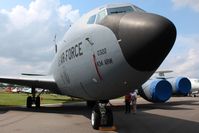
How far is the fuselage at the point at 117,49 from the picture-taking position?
8469 mm

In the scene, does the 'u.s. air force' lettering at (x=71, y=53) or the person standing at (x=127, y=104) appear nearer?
the 'u.s. air force' lettering at (x=71, y=53)

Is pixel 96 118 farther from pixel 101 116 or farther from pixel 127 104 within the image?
pixel 127 104

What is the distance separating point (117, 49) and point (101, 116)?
3212mm

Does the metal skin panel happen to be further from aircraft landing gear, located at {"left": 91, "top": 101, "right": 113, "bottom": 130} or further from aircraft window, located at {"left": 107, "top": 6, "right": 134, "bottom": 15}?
aircraft window, located at {"left": 107, "top": 6, "right": 134, "bottom": 15}

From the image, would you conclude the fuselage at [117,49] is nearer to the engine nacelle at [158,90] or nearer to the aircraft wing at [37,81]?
the aircraft wing at [37,81]

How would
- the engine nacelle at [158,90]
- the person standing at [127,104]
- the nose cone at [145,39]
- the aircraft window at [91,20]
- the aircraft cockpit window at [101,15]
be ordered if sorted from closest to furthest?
the nose cone at [145,39] → the aircraft cockpit window at [101,15] → the aircraft window at [91,20] → the person standing at [127,104] → the engine nacelle at [158,90]

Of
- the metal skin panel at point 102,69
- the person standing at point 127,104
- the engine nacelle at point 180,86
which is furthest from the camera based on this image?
the engine nacelle at point 180,86

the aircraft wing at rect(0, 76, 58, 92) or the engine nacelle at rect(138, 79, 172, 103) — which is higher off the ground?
the aircraft wing at rect(0, 76, 58, 92)

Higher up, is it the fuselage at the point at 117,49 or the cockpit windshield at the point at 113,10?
the cockpit windshield at the point at 113,10

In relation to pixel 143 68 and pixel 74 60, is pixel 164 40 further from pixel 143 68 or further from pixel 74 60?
pixel 74 60

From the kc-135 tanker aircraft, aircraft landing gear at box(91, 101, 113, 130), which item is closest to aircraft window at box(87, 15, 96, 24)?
the kc-135 tanker aircraft

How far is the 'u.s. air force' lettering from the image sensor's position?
11959mm

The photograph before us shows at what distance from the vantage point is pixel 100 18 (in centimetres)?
1084

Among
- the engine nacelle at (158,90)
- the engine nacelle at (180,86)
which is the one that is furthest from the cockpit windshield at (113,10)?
the engine nacelle at (180,86)
